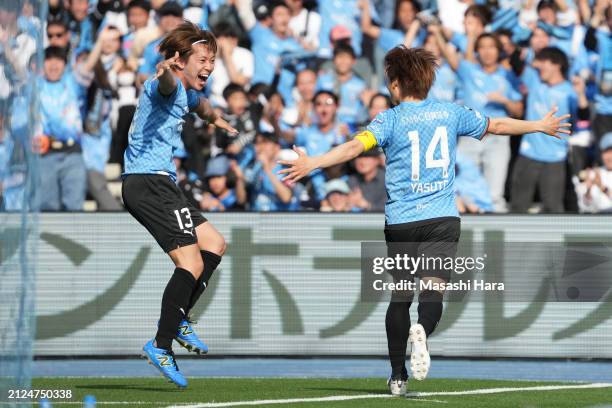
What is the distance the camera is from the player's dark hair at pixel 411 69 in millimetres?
8484

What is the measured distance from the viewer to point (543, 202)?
46.2ft

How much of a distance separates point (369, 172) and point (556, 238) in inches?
91.1

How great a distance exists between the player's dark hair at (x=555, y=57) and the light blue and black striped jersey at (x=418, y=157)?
246 inches

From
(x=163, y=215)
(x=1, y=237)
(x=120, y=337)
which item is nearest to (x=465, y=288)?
(x=120, y=337)

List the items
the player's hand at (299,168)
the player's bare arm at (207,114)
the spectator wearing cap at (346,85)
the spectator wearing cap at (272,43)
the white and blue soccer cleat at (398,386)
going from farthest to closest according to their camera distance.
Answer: the spectator wearing cap at (272,43)
the spectator wearing cap at (346,85)
the player's bare arm at (207,114)
the white and blue soccer cleat at (398,386)
the player's hand at (299,168)

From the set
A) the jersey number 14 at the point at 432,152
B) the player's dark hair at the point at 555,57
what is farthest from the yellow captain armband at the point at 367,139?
the player's dark hair at the point at 555,57

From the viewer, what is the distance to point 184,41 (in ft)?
29.1

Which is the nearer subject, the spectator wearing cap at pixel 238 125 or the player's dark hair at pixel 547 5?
the spectator wearing cap at pixel 238 125

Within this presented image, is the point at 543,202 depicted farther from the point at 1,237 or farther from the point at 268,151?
the point at 1,237

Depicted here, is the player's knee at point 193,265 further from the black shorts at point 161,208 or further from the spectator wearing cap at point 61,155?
the spectator wearing cap at point 61,155

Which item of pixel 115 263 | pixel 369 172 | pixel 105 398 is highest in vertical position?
pixel 369 172

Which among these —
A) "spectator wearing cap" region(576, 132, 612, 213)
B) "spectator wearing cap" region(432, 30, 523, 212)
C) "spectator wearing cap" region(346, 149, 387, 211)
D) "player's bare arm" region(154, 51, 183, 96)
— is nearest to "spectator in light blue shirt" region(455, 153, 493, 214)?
"spectator wearing cap" region(432, 30, 523, 212)

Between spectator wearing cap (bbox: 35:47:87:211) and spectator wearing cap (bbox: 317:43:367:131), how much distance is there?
302cm

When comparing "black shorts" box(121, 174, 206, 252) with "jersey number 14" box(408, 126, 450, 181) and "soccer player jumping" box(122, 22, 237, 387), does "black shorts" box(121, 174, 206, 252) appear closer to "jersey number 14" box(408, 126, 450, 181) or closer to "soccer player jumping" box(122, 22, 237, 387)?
"soccer player jumping" box(122, 22, 237, 387)
